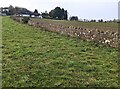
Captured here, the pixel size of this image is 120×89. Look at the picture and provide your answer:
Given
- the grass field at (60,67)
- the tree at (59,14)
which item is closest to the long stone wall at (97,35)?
the grass field at (60,67)

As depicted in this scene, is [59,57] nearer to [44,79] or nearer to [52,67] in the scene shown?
[52,67]

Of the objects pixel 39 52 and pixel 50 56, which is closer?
pixel 50 56

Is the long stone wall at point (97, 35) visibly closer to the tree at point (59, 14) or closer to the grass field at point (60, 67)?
the grass field at point (60, 67)

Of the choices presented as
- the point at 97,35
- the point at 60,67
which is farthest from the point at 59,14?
the point at 60,67

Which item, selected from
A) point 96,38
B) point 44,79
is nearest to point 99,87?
point 44,79

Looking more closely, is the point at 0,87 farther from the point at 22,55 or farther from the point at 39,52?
the point at 39,52

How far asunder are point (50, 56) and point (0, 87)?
6.11 meters

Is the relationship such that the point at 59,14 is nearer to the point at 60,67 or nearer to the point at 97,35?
the point at 97,35

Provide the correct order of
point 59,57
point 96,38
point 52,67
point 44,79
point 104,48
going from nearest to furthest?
1. point 44,79
2. point 52,67
3. point 59,57
4. point 104,48
5. point 96,38

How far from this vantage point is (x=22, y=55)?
54.7ft

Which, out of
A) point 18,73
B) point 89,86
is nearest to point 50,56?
point 18,73

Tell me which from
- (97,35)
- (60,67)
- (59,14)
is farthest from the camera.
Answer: (59,14)

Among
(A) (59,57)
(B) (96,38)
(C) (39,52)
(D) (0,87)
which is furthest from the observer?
(B) (96,38)

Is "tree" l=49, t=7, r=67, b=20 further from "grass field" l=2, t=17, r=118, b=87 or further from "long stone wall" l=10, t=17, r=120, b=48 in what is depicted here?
"grass field" l=2, t=17, r=118, b=87
